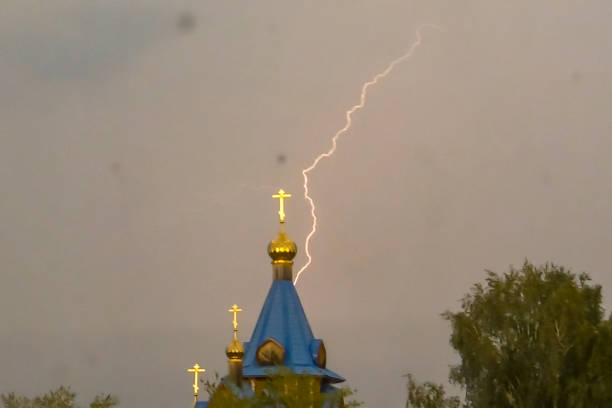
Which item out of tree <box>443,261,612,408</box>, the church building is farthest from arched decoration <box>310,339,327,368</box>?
tree <box>443,261,612,408</box>

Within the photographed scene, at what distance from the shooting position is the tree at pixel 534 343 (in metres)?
40.3

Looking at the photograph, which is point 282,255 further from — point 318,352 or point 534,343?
point 534,343

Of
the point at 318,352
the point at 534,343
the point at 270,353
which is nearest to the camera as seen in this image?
the point at 534,343

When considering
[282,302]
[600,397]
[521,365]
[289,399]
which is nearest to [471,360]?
[521,365]

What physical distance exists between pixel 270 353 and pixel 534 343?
1130cm

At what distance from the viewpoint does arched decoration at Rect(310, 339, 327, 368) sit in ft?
167

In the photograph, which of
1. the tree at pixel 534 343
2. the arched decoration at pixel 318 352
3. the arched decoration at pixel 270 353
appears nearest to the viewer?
the tree at pixel 534 343

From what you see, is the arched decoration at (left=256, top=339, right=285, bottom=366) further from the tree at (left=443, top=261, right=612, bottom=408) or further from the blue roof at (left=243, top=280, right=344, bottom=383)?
the tree at (left=443, top=261, right=612, bottom=408)

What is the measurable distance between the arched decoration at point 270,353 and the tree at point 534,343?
28.1 feet

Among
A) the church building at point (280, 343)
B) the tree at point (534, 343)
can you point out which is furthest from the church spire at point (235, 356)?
the tree at point (534, 343)

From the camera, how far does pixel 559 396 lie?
40.4 metres

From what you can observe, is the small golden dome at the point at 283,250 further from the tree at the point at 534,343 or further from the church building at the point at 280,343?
the tree at the point at 534,343

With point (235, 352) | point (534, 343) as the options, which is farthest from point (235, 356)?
point (534, 343)

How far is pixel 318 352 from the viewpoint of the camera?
51.0m
